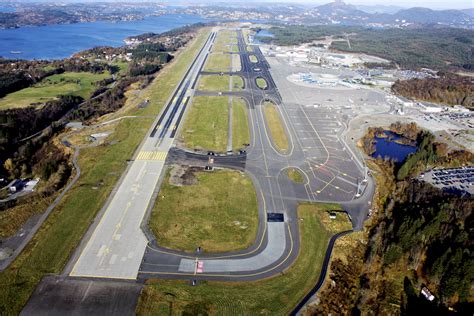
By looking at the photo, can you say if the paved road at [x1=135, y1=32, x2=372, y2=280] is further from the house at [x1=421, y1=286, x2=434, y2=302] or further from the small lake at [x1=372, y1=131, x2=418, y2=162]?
the house at [x1=421, y1=286, x2=434, y2=302]

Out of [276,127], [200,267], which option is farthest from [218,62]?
[200,267]

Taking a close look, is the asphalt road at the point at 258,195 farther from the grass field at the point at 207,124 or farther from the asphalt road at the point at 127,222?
the grass field at the point at 207,124

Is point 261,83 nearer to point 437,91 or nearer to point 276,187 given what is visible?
point 437,91

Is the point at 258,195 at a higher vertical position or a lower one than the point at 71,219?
higher

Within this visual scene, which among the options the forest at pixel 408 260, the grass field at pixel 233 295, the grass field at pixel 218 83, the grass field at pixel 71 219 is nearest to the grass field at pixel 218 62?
the grass field at pixel 218 83

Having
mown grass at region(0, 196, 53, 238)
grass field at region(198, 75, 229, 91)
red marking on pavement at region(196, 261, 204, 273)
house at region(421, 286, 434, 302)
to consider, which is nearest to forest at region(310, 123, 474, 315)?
house at region(421, 286, 434, 302)

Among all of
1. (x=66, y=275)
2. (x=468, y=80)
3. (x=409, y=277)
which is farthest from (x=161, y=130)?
(x=468, y=80)
